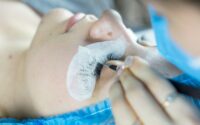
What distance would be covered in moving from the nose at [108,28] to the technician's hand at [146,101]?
0.72 ft

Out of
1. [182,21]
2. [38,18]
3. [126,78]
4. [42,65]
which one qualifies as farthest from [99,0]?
[182,21]

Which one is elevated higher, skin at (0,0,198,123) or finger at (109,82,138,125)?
finger at (109,82,138,125)

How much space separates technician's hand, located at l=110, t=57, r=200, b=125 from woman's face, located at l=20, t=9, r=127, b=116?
0.60ft

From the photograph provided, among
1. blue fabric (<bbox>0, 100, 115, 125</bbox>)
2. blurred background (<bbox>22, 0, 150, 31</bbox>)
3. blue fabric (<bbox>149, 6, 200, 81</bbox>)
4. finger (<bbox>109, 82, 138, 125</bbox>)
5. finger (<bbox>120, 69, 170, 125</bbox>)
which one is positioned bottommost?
blue fabric (<bbox>0, 100, 115, 125</bbox>)

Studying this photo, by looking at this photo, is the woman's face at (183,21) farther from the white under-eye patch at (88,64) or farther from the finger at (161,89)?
the white under-eye patch at (88,64)

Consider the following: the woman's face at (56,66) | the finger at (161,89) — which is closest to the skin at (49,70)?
the woman's face at (56,66)

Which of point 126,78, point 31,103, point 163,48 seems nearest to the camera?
point 163,48

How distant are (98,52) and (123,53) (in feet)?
0.19

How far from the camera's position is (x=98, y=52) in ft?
2.52

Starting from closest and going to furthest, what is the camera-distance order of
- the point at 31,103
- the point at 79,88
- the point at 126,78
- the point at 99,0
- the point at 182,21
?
the point at 182,21, the point at 126,78, the point at 79,88, the point at 31,103, the point at 99,0

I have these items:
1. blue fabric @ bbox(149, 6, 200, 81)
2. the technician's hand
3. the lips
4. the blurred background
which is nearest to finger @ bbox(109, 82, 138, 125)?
the technician's hand

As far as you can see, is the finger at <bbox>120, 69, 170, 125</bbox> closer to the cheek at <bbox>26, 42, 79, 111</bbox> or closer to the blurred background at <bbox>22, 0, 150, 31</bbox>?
the cheek at <bbox>26, 42, 79, 111</bbox>

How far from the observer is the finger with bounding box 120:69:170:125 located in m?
0.53

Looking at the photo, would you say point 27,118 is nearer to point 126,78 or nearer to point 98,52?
point 98,52
